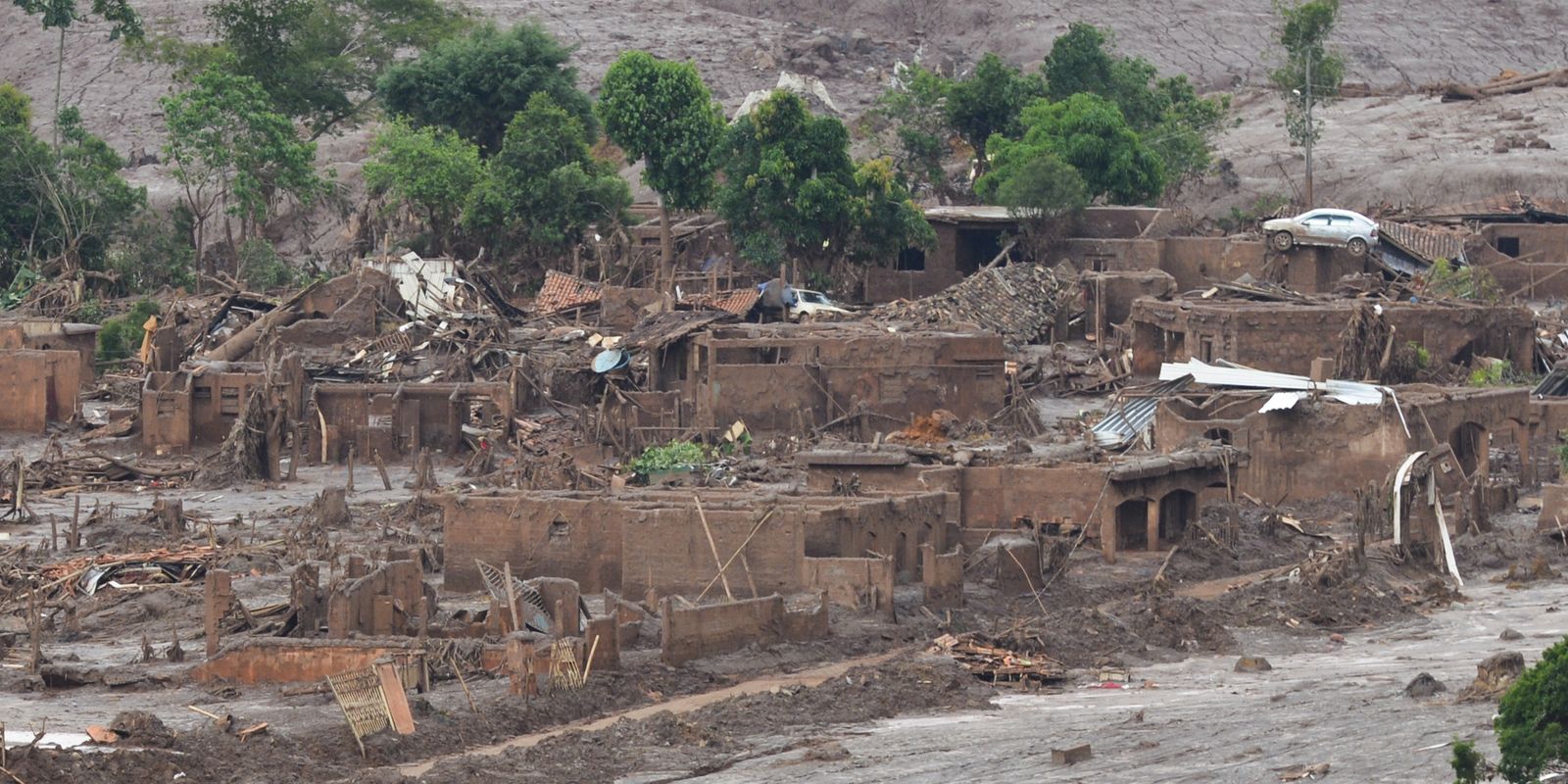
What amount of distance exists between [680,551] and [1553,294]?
102 ft

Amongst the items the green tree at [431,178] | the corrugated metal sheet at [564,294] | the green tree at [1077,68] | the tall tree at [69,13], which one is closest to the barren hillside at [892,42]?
the green tree at [1077,68]

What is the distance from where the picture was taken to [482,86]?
230 ft

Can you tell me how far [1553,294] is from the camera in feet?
191

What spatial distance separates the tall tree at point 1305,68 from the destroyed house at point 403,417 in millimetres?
28586

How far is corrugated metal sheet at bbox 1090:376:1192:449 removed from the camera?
42406mm

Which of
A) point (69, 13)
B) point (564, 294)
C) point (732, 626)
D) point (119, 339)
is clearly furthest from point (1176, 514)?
point (69, 13)

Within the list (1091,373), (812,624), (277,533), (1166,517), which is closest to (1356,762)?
(812,624)

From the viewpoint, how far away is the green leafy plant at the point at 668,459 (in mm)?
39719

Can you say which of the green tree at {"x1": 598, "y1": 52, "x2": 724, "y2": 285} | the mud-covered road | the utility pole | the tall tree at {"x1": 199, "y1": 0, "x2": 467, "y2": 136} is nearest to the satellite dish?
the green tree at {"x1": 598, "y1": 52, "x2": 724, "y2": 285}

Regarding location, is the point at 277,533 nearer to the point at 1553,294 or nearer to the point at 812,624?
the point at 812,624

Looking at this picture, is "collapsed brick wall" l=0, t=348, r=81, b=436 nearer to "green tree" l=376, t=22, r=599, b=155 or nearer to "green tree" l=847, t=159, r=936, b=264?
"green tree" l=847, t=159, r=936, b=264

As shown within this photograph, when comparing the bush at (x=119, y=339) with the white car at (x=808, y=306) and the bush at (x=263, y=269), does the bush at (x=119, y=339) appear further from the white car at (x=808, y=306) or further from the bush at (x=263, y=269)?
the white car at (x=808, y=306)

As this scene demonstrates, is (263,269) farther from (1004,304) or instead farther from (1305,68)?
(1305,68)

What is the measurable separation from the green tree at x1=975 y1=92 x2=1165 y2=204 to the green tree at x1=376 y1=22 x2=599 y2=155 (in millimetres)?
11586
